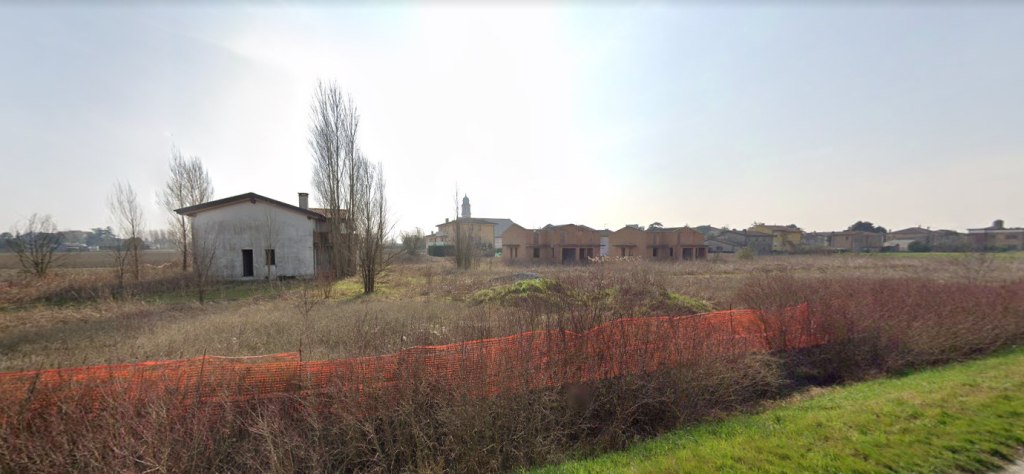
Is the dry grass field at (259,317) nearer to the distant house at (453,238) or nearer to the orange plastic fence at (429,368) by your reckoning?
the orange plastic fence at (429,368)

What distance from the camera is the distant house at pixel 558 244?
38.0m

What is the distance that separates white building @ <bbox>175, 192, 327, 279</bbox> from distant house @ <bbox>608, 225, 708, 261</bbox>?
3137 centimetres

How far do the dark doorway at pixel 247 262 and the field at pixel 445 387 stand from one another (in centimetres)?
910

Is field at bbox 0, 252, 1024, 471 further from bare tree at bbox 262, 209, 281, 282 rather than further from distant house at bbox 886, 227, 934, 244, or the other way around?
distant house at bbox 886, 227, 934, 244

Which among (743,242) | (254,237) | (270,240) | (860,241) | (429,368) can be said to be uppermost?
(254,237)

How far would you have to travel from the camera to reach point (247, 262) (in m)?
20.7

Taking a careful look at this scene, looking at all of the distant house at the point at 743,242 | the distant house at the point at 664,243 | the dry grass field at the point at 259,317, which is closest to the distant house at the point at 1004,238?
the distant house at the point at 743,242

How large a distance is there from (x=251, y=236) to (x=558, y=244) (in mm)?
27295

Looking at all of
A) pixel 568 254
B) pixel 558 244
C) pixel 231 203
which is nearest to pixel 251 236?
pixel 231 203

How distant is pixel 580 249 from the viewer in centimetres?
3831

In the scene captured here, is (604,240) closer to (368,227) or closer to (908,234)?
(368,227)

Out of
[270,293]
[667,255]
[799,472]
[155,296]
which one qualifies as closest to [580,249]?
[667,255]

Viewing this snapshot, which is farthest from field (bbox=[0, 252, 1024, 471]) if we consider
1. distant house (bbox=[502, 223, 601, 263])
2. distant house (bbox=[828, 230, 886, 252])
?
distant house (bbox=[828, 230, 886, 252])

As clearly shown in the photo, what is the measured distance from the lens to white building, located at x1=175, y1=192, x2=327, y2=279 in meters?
20.2
